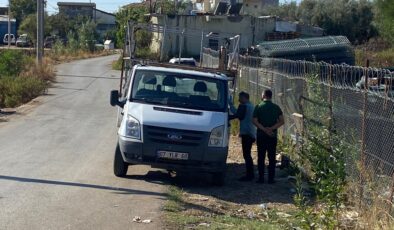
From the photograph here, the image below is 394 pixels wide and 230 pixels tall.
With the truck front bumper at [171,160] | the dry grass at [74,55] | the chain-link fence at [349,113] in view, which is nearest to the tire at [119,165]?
the truck front bumper at [171,160]

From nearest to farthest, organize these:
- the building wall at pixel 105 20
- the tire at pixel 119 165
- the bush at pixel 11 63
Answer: the tire at pixel 119 165, the bush at pixel 11 63, the building wall at pixel 105 20

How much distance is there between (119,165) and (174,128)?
4.38 feet

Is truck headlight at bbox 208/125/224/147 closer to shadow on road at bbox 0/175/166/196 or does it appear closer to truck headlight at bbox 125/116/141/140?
truck headlight at bbox 125/116/141/140

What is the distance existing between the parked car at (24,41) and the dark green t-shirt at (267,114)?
81821 millimetres

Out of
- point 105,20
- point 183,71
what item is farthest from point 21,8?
point 183,71

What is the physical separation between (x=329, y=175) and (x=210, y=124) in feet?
11.4

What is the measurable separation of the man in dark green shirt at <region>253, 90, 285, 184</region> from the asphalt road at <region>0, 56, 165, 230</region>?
1.96 meters

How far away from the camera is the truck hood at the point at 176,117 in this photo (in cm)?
1355

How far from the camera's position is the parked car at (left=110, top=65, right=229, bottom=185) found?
13.5 metres

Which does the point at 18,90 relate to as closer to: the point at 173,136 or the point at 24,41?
the point at 173,136

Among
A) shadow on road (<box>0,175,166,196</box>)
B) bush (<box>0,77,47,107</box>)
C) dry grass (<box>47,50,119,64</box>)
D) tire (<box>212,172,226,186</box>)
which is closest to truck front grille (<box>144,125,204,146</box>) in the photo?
tire (<box>212,172,226,186</box>)

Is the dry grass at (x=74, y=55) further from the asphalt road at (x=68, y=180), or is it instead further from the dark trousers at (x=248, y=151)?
the dark trousers at (x=248, y=151)

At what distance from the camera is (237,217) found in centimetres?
1141

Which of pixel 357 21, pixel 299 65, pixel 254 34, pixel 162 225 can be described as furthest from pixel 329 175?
pixel 357 21
